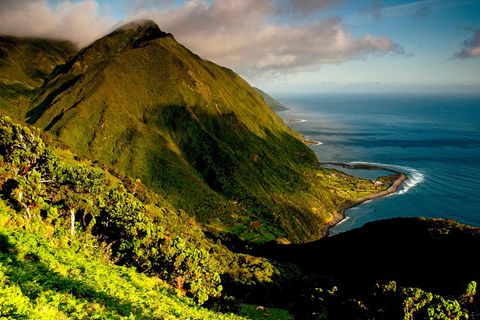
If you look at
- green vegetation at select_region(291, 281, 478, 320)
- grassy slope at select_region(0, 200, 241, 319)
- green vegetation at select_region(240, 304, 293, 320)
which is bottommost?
green vegetation at select_region(240, 304, 293, 320)

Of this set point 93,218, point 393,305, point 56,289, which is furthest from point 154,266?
point 56,289

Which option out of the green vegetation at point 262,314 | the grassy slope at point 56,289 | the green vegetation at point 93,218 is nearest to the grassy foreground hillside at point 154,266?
the grassy slope at point 56,289

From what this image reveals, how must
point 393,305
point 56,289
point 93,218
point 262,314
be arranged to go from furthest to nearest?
point 262,314
point 93,218
point 393,305
point 56,289

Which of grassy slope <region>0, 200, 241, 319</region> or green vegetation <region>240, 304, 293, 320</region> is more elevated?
grassy slope <region>0, 200, 241, 319</region>

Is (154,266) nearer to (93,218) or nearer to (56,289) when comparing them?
(93,218)

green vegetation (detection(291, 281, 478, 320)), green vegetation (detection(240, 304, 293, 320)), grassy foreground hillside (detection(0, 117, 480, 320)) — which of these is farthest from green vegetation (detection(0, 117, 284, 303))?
green vegetation (detection(291, 281, 478, 320))

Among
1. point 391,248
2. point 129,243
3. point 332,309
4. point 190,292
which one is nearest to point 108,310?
point 332,309

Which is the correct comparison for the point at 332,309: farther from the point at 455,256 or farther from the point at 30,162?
the point at 455,256

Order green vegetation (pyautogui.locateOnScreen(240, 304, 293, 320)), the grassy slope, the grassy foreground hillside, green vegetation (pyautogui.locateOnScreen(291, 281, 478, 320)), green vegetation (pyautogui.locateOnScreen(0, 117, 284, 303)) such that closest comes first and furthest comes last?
the grassy slope
the grassy foreground hillside
green vegetation (pyautogui.locateOnScreen(291, 281, 478, 320))
green vegetation (pyautogui.locateOnScreen(0, 117, 284, 303))
green vegetation (pyautogui.locateOnScreen(240, 304, 293, 320))

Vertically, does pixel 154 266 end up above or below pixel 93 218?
below

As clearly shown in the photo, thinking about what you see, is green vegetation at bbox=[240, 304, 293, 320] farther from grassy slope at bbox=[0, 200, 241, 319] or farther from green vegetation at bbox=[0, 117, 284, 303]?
A: grassy slope at bbox=[0, 200, 241, 319]

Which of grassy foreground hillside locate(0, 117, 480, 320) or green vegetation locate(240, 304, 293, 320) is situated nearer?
grassy foreground hillside locate(0, 117, 480, 320)
